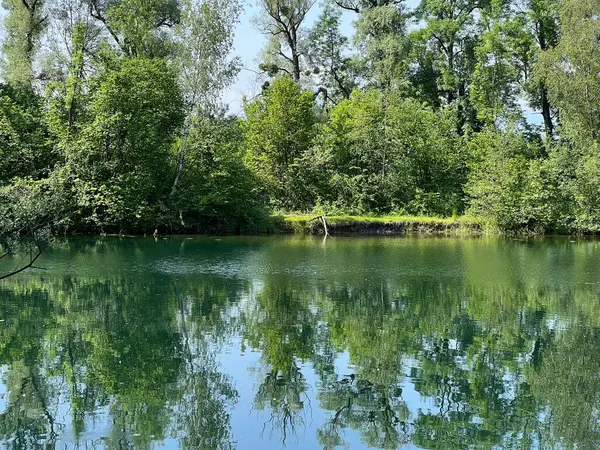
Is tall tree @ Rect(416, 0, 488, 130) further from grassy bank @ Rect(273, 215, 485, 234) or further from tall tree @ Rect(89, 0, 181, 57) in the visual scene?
tall tree @ Rect(89, 0, 181, 57)

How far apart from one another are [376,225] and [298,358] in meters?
26.4

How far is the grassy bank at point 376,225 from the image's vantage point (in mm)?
34594

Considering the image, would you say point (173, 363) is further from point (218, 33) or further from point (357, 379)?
point (218, 33)

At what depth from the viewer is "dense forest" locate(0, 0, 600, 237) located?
31000 mm

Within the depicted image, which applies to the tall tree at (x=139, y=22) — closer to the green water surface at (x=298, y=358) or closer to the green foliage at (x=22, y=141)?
the green foliage at (x=22, y=141)

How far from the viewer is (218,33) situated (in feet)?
103

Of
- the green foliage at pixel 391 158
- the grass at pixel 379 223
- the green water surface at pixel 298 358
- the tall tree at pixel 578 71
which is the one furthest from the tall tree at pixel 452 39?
the green water surface at pixel 298 358

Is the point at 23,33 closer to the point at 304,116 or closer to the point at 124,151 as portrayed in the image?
the point at 124,151

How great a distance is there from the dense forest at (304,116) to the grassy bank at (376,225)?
1115mm

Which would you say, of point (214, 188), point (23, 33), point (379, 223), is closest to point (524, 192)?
point (379, 223)

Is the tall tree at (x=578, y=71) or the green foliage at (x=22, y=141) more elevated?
the tall tree at (x=578, y=71)

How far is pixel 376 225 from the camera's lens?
35.4 metres

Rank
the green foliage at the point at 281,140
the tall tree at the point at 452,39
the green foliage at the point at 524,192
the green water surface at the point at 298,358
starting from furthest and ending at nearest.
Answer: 1. the tall tree at the point at 452,39
2. the green foliage at the point at 281,140
3. the green foliage at the point at 524,192
4. the green water surface at the point at 298,358

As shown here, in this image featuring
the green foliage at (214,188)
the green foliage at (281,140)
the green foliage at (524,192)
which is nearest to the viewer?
the green foliage at (214,188)
